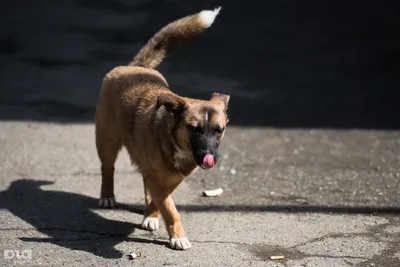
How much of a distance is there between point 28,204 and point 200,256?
1726mm

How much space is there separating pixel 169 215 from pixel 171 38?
6.23 feet

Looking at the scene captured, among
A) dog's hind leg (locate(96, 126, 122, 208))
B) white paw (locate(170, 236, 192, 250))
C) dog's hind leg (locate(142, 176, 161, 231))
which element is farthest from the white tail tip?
white paw (locate(170, 236, 192, 250))

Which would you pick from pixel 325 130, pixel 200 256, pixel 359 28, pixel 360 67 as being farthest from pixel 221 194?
pixel 359 28

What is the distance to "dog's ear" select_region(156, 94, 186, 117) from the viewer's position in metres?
5.47

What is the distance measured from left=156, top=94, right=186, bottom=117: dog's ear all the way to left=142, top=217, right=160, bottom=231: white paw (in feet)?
3.13

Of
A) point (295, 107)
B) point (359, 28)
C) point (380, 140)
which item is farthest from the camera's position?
point (359, 28)

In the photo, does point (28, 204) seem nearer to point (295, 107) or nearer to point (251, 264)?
point (251, 264)

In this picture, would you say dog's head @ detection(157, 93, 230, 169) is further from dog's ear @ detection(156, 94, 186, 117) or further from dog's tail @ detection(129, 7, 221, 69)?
dog's tail @ detection(129, 7, 221, 69)

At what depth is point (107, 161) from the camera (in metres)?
6.54

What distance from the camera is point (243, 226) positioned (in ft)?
20.2

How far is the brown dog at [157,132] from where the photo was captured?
5.44 m

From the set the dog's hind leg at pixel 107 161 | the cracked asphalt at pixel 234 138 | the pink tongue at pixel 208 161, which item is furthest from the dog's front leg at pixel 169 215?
the dog's hind leg at pixel 107 161

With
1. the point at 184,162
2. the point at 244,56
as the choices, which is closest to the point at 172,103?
the point at 184,162

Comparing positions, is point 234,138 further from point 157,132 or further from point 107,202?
point 157,132
